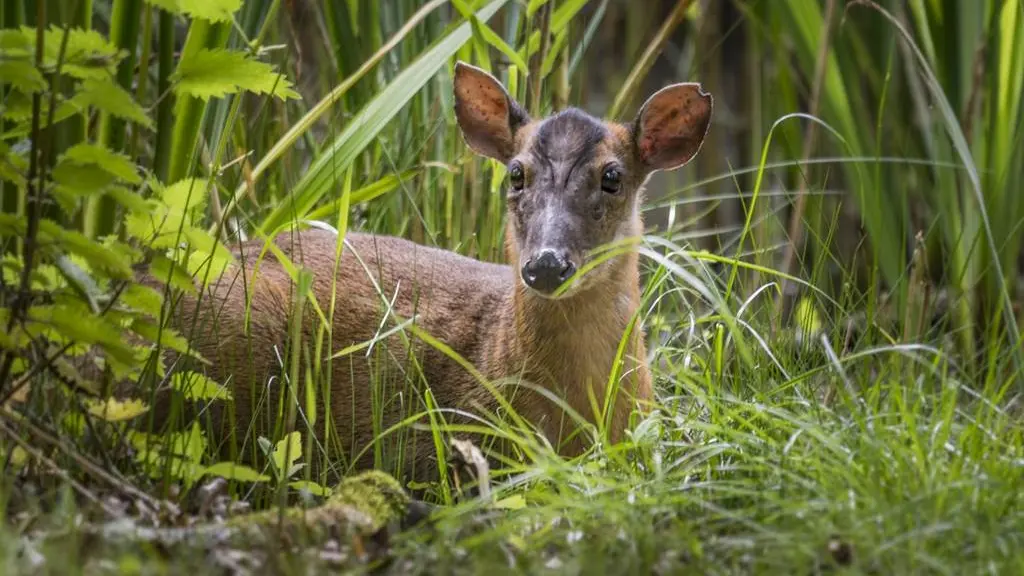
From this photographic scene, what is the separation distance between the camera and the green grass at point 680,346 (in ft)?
9.08

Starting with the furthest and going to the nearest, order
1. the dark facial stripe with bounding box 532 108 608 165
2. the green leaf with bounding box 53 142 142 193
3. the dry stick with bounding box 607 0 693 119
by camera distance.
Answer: the dry stick with bounding box 607 0 693 119 < the dark facial stripe with bounding box 532 108 608 165 < the green leaf with bounding box 53 142 142 193

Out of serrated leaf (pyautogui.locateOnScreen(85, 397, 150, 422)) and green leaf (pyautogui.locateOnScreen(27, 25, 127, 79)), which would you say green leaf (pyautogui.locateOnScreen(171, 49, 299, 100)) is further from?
serrated leaf (pyautogui.locateOnScreen(85, 397, 150, 422))

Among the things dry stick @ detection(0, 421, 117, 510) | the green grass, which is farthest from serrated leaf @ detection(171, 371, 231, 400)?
dry stick @ detection(0, 421, 117, 510)

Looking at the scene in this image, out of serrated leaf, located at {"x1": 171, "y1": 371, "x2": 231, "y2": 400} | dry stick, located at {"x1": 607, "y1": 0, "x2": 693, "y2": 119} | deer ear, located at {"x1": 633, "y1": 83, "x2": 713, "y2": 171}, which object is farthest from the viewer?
dry stick, located at {"x1": 607, "y1": 0, "x2": 693, "y2": 119}

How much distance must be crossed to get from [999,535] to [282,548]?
3.96 ft

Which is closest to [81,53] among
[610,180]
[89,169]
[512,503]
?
[89,169]

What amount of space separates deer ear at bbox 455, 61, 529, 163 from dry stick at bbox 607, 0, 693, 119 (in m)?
0.43

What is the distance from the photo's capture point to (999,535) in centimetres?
274

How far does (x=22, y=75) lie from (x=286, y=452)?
918mm

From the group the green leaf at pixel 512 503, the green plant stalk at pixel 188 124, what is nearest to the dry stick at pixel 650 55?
the green plant stalk at pixel 188 124

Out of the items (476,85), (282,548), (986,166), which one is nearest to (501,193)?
(476,85)

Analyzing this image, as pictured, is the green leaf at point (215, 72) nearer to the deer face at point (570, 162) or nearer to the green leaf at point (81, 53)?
the green leaf at point (81, 53)

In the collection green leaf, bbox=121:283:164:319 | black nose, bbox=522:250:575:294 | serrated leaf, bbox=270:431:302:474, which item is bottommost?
serrated leaf, bbox=270:431:302:474

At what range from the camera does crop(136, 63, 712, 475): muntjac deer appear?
4160 millimetres
